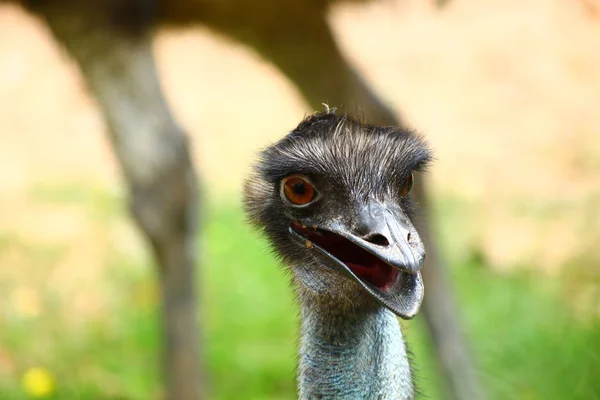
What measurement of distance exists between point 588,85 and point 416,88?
1.03 meters

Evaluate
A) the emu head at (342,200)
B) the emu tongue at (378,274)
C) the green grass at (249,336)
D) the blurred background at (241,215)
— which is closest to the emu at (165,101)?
the blurred background at (241,215)

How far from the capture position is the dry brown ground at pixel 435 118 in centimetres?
446

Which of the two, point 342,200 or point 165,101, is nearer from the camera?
point 342,200

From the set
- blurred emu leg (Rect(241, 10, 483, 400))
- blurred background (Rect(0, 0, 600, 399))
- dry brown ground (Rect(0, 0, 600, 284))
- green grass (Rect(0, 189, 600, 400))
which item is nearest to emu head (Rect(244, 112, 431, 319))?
blurred background (Rect(0, 0, 600, 399))

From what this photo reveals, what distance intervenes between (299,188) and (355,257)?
0.38ft

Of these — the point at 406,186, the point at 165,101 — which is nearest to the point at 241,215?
the point at 165,101

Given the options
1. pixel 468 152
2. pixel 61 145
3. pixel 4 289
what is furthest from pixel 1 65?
pixel 468 152

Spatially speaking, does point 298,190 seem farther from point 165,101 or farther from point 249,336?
point 249,336

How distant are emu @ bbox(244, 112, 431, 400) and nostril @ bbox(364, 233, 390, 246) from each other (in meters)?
0.02

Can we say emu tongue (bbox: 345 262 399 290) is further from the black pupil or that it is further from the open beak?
the black pupil

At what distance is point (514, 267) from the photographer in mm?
4160

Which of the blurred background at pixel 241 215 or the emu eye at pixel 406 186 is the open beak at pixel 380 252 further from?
the blurred background at pixel 241 215

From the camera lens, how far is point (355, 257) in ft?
4.19

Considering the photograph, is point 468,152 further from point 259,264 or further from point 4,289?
point 4,289
